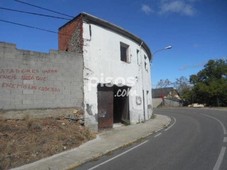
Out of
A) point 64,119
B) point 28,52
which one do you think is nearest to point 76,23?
point 28,52

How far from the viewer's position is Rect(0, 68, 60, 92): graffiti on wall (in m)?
12.2

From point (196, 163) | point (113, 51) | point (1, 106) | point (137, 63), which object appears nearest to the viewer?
point (196, 163)

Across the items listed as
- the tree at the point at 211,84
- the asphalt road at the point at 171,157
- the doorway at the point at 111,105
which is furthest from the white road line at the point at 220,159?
the tree at the point at 211,84

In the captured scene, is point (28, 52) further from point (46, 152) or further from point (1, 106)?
point (46, 152)

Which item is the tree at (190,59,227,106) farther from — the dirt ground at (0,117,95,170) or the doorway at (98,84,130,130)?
the dirt ground at (0,117,95,170)

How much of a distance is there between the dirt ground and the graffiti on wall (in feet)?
5.10

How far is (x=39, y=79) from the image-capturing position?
13.5 meters

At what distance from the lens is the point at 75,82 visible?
49.8ft

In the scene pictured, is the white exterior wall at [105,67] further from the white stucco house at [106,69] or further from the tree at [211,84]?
the tree at [211,84]

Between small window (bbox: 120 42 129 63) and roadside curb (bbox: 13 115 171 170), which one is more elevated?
small window (bbox: 120 42 129 63)

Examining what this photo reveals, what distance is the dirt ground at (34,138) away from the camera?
962 centimetres

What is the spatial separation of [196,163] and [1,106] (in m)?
8.42
